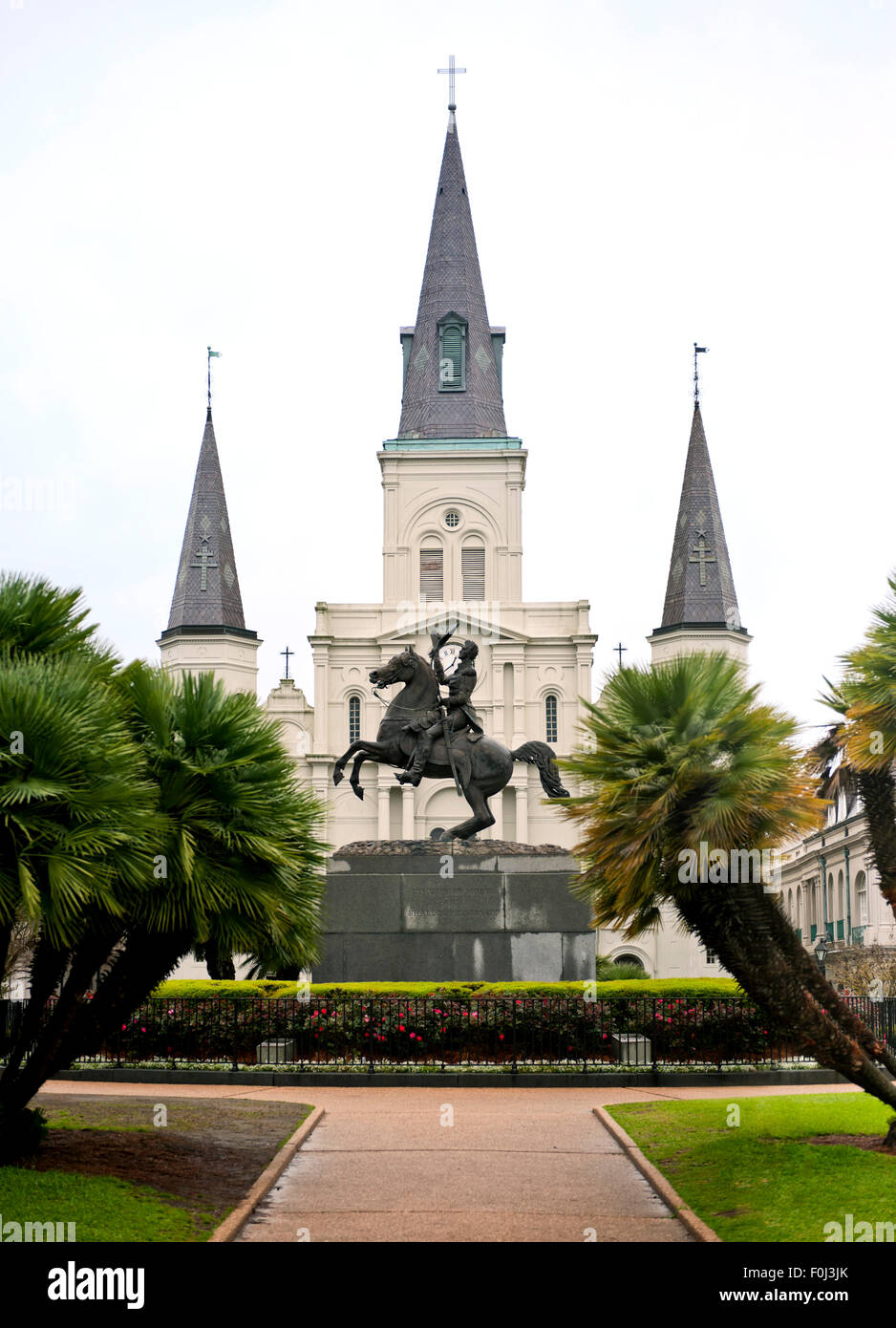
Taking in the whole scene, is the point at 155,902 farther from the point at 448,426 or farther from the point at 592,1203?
the point at 448,426

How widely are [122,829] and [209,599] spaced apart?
7132 centimetres

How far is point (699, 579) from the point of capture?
8006 centimetres

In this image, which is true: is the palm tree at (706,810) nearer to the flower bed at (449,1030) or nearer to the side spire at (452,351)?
the flower bed at (449,1030)

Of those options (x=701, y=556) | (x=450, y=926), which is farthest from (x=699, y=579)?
(x=450, y=926)

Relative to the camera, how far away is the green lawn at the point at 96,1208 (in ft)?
30.6

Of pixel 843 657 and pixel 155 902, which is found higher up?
pixel 843 657

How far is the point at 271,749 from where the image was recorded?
11914 millimetres

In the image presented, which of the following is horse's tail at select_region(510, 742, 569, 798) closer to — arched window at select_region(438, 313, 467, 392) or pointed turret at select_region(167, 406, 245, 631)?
pointed turret at select_region(167, 406, 245, 631)

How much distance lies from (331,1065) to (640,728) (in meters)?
10.7

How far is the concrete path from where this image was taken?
10.3 metres

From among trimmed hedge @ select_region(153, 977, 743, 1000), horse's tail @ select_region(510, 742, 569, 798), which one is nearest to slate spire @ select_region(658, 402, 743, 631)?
horse's tail @ select_region(510, 742, 569, 798)

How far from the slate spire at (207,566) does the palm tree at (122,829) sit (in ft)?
225

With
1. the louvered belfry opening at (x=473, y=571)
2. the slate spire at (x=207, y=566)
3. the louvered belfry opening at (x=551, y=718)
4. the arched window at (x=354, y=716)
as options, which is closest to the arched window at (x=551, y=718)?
the louvered belfry opening at (x=551, y=718)
